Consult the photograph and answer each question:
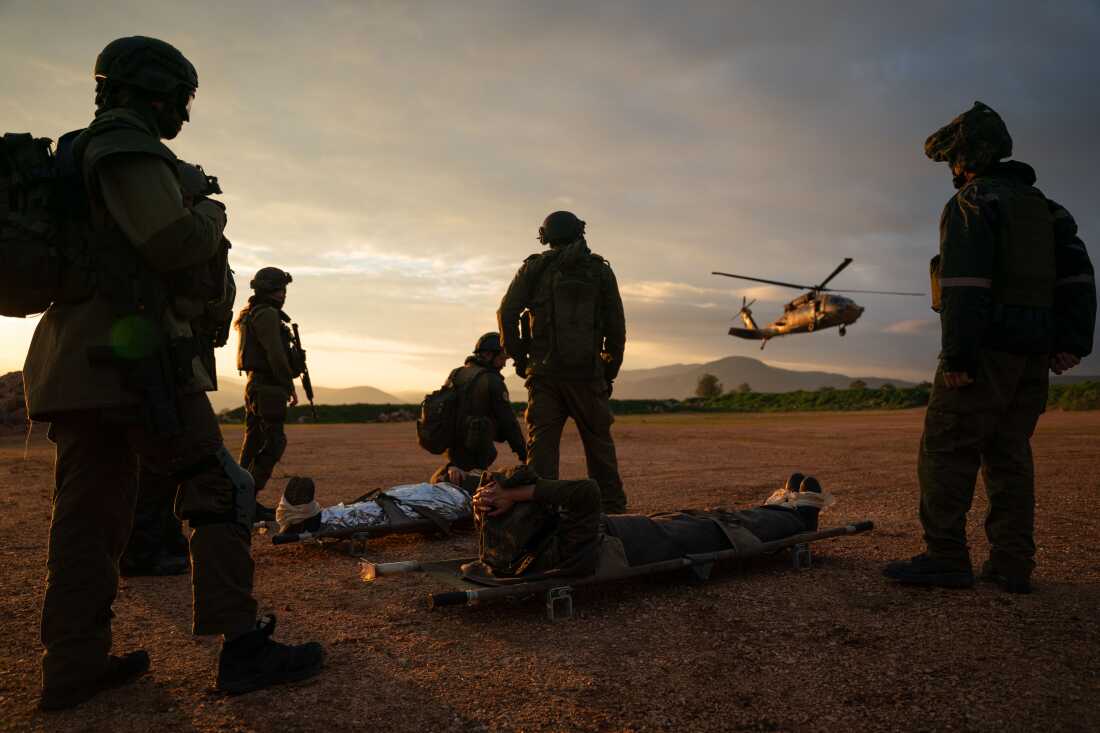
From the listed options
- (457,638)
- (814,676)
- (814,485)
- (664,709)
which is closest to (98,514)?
(457,638)

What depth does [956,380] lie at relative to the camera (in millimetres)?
4152

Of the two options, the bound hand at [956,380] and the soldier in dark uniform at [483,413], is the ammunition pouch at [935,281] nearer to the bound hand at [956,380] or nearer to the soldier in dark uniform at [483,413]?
the bound hand at [956,380]

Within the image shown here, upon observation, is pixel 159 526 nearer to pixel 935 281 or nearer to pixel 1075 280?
pixel 935 281

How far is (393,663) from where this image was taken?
127 inches

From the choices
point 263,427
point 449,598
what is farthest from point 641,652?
point 263,427

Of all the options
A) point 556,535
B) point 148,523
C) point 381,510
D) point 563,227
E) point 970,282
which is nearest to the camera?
point 556,535

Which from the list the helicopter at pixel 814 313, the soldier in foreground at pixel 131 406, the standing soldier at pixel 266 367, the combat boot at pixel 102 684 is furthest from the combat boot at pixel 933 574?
the helicopter at pixel 814 313

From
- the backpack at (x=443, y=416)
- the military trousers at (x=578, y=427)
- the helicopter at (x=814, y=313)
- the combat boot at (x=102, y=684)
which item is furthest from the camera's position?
the helicopter at (x=814, y=313)

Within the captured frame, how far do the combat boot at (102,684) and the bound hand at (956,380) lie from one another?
4554 mm

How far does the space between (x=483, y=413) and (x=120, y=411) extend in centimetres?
405

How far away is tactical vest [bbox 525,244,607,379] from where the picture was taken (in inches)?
243

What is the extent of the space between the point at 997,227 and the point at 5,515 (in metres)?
9.10

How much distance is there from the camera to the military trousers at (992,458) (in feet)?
13.6

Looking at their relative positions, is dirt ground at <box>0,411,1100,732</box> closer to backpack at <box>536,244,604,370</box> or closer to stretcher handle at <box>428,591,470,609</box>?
stretcher handle at <box>428,591,470,609</box>
